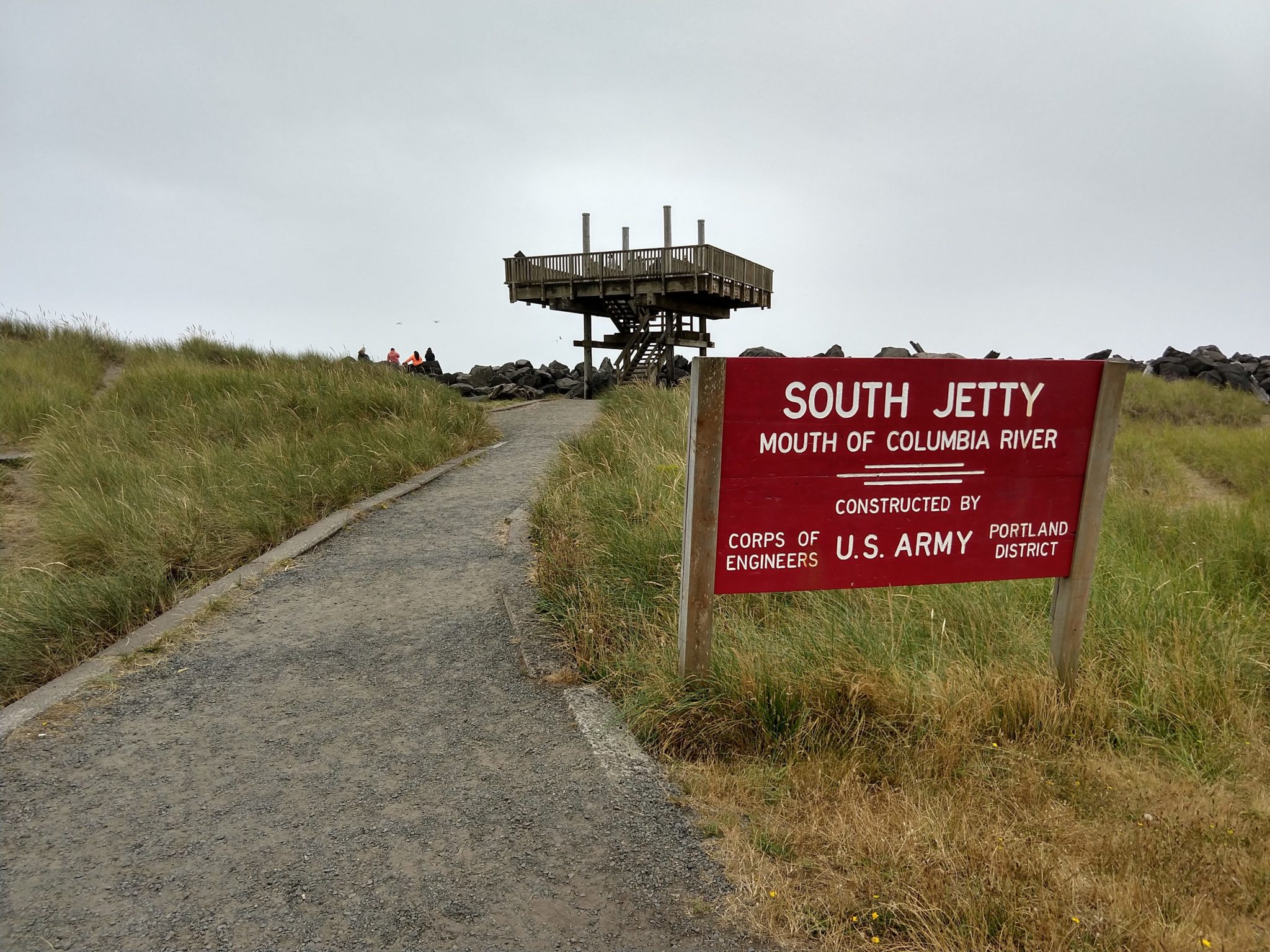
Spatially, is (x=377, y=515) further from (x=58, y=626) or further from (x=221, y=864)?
(x=221, y=864)

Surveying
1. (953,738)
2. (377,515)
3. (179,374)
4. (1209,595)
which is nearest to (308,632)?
(377,515)

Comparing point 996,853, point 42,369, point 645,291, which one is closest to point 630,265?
point 645,291

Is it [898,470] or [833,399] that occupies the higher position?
[833,399]

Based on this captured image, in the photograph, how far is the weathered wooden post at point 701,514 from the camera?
3.09 metres

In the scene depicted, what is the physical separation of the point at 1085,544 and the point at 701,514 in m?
1.82

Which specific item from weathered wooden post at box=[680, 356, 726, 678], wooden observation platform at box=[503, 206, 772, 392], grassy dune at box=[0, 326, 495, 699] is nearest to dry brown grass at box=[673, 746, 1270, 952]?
weathered wooden post at box=[680, 356, 726, 678]

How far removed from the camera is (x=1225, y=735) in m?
3.22

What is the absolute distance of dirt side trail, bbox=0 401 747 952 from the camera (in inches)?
89.1

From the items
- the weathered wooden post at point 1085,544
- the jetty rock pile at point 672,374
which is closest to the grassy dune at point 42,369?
the jetty rock pile at point 672,374

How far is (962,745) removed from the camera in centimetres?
303

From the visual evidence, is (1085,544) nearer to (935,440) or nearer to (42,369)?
(935,440)

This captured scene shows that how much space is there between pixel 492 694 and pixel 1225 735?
318 centimetres

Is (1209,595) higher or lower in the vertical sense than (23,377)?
lower

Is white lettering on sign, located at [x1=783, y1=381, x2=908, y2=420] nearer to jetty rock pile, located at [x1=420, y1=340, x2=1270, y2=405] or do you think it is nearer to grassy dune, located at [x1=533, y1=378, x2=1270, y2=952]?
grassy dune, located at [x1=533, y1=378, x2=1270, y2=952]
